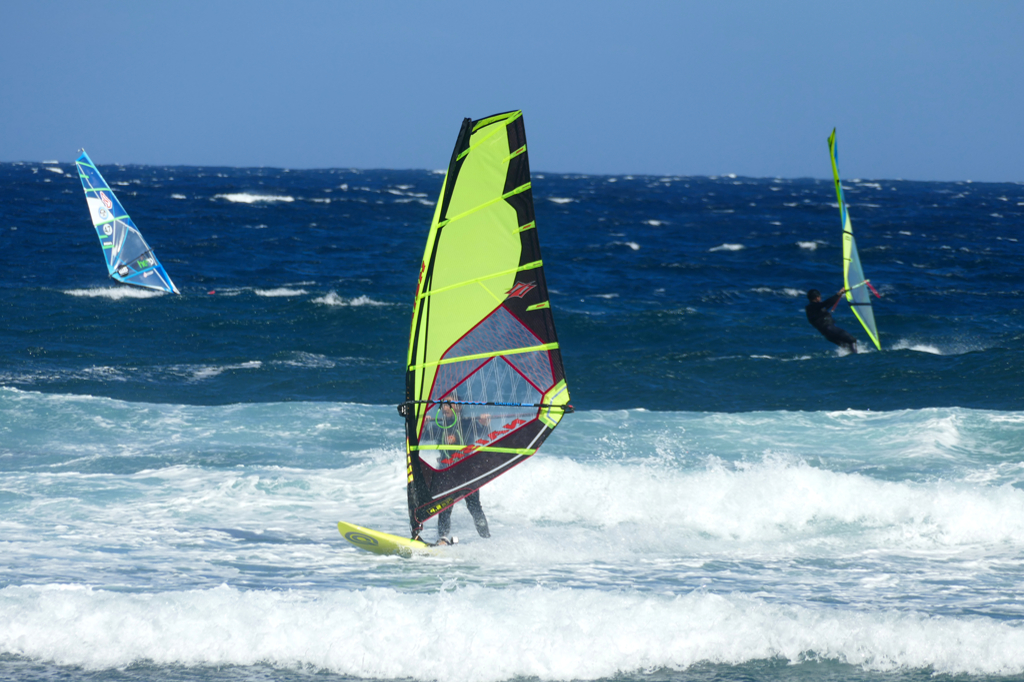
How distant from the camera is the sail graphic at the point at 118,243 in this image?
949 inches

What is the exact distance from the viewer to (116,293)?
23.8 meters

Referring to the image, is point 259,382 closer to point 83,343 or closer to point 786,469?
point 83,343

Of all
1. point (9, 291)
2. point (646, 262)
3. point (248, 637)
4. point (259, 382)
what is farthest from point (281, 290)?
point (248, 637)

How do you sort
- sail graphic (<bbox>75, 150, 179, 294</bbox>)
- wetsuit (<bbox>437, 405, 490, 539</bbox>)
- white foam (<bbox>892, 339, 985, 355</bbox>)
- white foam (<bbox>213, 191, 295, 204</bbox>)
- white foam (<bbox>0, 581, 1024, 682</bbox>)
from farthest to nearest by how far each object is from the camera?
white foam (<bbox>213, 191, 295, 204</bbox>) → sail graphic (<bbox>75, 150, 179, 294</bbox>) → white foam (<bbox>892, 339, 985, 355</bbox>) → wetsuit (<bbox>437, 405, 490, 539</bbox>) → white foam (<bbox>0, 581, 1024, 682</bbox>)

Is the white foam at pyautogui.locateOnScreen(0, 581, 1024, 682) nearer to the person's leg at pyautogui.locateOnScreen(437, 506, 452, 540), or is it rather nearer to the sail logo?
the person's leg at pyautogui.locateOnScreen(437, 506, 452, 540)

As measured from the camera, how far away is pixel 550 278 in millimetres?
28734

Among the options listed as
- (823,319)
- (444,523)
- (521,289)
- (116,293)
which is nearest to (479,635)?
(444,523)

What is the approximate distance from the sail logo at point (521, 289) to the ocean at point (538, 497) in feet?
6.89

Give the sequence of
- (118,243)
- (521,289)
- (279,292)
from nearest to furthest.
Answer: (521,289)
(118,243)
(279,292)

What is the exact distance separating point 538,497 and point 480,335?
309cm

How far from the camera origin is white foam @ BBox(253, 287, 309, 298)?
24172 millimetres

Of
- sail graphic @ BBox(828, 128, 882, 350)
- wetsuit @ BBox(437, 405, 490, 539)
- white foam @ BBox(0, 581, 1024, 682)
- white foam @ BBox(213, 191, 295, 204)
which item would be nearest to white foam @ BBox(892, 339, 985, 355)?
sail graphic @ BBox(828, 128, 882, 350)

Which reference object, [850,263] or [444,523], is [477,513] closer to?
[444,523]

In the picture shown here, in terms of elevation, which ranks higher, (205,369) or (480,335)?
(480,335)
